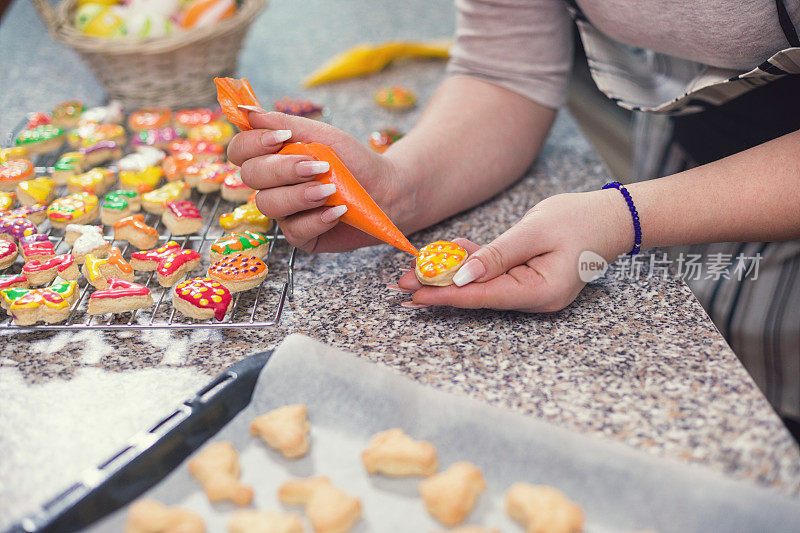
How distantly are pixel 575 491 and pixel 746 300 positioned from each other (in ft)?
1.98

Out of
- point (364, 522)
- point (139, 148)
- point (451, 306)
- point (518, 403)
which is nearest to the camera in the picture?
point (364, 522)

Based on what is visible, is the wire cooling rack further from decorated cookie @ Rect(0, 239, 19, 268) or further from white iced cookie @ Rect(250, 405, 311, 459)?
white iced cookie @ Rect(250, 405, 311, 459)

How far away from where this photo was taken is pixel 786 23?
819 mm

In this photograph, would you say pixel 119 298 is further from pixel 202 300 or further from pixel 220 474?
pixel 220 474

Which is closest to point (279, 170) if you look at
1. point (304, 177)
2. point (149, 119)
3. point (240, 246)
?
point (304, 177)

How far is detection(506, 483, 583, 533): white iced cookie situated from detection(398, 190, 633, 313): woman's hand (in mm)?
255

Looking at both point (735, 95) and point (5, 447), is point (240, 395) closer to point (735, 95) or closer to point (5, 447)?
Result: point (5, 447)

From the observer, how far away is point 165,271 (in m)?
0.88

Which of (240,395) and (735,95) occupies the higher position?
(735,95)

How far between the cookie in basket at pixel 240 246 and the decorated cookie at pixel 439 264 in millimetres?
241

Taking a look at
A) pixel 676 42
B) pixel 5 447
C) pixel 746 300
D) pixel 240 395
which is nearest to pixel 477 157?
pixel 676 42

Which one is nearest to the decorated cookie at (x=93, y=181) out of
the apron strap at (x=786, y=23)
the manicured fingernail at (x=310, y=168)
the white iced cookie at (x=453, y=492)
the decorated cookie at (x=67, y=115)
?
the decorated cookie at (x=67, y=115)

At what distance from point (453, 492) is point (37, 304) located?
0.55m

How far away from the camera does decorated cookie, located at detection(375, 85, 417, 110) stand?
4.71 feet
